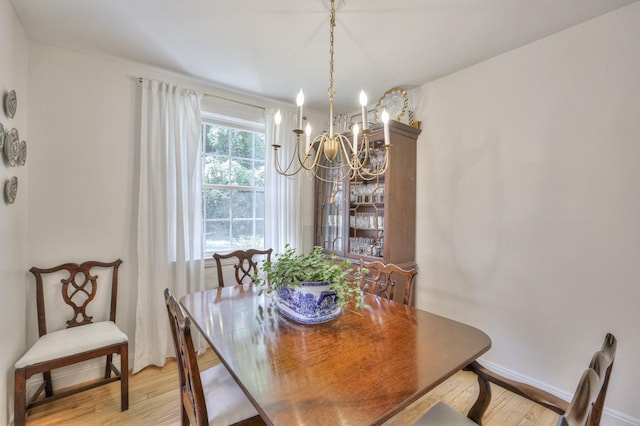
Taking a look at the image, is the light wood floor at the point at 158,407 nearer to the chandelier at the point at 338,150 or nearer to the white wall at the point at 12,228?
the white wall at the point at 12,228

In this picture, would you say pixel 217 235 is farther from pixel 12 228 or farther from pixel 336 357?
pixel 336 357

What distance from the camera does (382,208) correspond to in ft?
9.14

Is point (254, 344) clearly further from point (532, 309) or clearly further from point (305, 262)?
point (532, 309)

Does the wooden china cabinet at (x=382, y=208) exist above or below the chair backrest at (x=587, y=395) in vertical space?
above

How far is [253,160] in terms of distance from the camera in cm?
322

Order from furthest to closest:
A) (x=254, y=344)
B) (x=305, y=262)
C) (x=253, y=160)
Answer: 1. (x=253, y=160)
2. (x=305, y=262)
3. (x=254, y=344)

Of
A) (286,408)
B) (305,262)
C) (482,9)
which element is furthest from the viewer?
(482,9)

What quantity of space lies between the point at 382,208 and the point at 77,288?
259cm

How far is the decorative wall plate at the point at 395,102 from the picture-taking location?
9.41ft

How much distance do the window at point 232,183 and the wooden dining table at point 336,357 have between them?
51.8 inches

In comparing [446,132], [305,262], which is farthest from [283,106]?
[305,262]

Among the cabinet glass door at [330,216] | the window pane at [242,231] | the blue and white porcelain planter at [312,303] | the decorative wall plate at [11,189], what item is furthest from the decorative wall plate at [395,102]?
the decorative wall plate at [11,189]

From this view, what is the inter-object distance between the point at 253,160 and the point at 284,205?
0.60m

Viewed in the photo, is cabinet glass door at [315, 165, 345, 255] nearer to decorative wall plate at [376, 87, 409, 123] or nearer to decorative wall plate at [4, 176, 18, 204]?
decorative wall plate at [376, 87, 409, 123]
